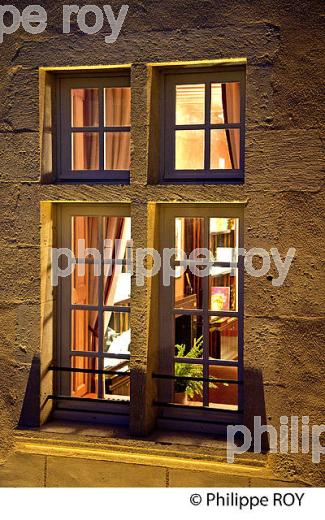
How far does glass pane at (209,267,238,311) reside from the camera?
18.8 feet

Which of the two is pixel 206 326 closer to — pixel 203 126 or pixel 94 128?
pixel 203 126

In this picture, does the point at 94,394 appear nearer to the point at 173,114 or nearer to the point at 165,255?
the point at 165,255

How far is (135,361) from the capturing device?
225 inches

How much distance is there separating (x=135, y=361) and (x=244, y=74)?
6.25 ft

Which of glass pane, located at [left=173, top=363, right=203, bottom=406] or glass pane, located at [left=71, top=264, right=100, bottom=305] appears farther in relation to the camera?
glass pane, located at [left=71, top=264, right=100, bottom=305]

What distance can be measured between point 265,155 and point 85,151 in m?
1.27

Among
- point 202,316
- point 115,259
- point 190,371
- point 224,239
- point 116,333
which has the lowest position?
point 190,371

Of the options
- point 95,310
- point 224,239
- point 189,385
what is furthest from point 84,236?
point 189,385

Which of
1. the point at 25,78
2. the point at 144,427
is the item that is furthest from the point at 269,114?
the point at 144,427

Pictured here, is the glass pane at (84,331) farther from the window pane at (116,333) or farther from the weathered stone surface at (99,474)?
the weathered stone surface at (99,474)

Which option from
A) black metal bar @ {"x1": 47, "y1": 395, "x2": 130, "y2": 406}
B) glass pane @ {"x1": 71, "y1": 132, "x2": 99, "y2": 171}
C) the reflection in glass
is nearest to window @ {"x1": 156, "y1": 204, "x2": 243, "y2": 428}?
the reflection in glass

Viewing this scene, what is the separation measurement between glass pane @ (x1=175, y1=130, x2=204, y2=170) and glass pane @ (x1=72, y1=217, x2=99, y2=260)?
68cm

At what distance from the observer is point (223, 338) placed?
5777mm

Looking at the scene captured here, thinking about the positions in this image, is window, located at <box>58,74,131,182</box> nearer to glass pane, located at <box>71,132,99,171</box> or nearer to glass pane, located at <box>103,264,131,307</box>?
glass pane, located at <box>71,132,99,171</box>
